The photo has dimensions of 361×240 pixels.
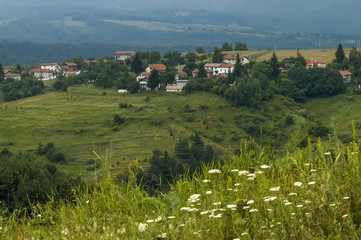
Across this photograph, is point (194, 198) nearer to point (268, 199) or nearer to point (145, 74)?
point (268, 199)

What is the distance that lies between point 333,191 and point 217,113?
249 feet

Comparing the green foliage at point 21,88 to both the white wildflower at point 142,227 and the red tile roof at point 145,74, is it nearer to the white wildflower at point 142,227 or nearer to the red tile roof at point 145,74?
the red tile roof at point 145,74

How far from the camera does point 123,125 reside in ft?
251

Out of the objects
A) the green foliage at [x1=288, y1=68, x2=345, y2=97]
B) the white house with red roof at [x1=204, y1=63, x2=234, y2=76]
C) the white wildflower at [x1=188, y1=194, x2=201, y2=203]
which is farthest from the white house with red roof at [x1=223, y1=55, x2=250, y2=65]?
the white wildflower at [x1=188, y1=194, x2=201, y2=203]

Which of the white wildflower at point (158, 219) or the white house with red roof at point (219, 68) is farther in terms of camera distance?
the white house with red roof at point (219, 68)

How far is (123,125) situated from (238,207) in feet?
235

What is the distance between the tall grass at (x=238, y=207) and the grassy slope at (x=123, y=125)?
179ft

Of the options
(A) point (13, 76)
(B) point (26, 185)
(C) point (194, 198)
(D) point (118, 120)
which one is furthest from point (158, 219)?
(A) point (13, 76)

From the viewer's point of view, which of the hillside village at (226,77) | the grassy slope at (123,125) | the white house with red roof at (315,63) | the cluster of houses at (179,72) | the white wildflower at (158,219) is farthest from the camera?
the white house with red roof at (315,63)

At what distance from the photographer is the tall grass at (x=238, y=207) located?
15.8 feet

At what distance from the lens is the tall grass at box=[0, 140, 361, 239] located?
15.8 feet

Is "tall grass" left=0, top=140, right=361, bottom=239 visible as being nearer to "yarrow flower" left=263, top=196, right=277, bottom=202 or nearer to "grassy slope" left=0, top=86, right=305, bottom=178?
"yarrow flower" left=263, top=196, right=277, bottom=202

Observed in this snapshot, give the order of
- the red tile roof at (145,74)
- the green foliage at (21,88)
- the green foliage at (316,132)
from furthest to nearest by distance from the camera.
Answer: the green foliage at (21,88) → the red tile roof at (145,74) → the green foliage at (316,132)

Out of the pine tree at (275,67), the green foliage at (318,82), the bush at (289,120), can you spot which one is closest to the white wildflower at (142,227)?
the bush at (289,120)
